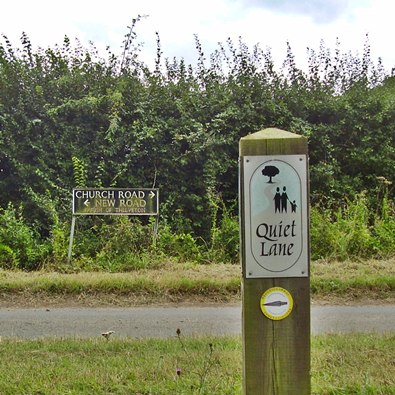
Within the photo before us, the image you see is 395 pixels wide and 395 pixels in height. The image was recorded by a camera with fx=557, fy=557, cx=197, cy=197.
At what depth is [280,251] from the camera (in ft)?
8.45

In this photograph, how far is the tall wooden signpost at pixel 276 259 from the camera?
257 cm

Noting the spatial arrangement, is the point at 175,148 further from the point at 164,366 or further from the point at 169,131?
the point at 164,366

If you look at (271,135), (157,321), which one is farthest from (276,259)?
(157,321)

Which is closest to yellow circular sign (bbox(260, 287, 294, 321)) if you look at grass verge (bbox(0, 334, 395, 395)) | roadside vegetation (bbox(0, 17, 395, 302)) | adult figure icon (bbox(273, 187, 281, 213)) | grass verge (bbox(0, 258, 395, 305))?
adult figure icon (bbox(273, 187, 281, 213))

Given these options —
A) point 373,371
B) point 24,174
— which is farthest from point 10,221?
point 373,371

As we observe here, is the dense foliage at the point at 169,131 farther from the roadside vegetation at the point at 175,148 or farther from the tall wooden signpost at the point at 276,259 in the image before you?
the tall wooden signpost at the point at 276,259

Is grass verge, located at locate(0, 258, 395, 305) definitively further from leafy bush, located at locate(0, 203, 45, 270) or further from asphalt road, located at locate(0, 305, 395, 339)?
leafy bush, located at locate(0, 203, 45, 270)

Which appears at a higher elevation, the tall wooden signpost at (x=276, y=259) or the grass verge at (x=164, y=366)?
the tall wooden signpost at (x=276, y=259)

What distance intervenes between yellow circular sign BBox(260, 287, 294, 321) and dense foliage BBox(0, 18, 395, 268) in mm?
8133

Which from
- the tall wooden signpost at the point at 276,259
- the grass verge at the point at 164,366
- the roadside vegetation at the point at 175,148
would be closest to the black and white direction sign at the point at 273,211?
the tall wooden signpost at the point at 276,259

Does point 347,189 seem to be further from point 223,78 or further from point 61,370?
point 61,370

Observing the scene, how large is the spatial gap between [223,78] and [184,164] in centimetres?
234

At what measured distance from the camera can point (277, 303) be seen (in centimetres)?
256

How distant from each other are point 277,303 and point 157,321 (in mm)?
4074
